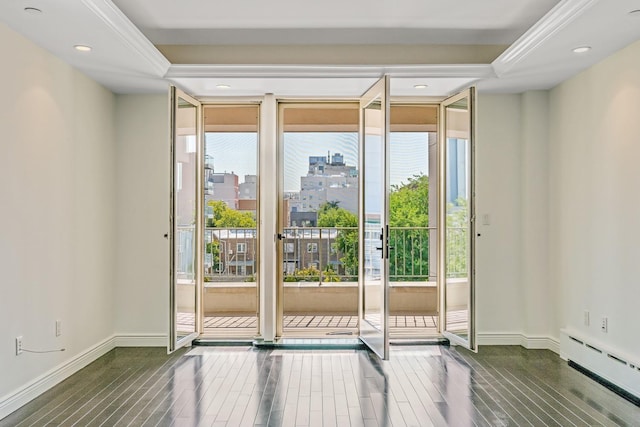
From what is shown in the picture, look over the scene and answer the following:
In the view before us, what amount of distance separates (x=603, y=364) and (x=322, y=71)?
127 inches

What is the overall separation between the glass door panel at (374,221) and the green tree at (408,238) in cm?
162

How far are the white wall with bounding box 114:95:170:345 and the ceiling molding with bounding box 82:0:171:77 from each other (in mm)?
852

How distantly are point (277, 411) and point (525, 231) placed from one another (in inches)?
122

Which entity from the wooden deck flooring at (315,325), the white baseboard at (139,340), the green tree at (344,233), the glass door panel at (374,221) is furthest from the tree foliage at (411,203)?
the white baseboard at (139,340)

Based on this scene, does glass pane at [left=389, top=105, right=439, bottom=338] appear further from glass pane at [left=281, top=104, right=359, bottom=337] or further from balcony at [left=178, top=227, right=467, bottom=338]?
glass pane at [left=281, top=104, right=359, bottom=337]

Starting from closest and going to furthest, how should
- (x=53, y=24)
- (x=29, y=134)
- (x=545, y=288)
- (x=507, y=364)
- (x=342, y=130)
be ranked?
(x=53, y=24), (x=29, y=134), (x=507, y=364), (x=545, y=288), (x=342, y=130)

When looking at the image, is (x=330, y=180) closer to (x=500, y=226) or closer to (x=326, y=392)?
(x=500, y=226)

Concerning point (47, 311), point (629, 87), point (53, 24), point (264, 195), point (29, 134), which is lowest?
point (47, 311)

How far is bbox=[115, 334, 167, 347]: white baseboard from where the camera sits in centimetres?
507

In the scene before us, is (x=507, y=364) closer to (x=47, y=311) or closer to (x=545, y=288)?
(x=545, y=288)

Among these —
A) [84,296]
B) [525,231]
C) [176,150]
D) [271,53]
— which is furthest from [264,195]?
[525,231]

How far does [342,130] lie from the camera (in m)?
5.77

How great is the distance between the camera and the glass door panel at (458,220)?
4598mm

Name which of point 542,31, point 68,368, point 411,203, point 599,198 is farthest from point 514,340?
point 68,368
